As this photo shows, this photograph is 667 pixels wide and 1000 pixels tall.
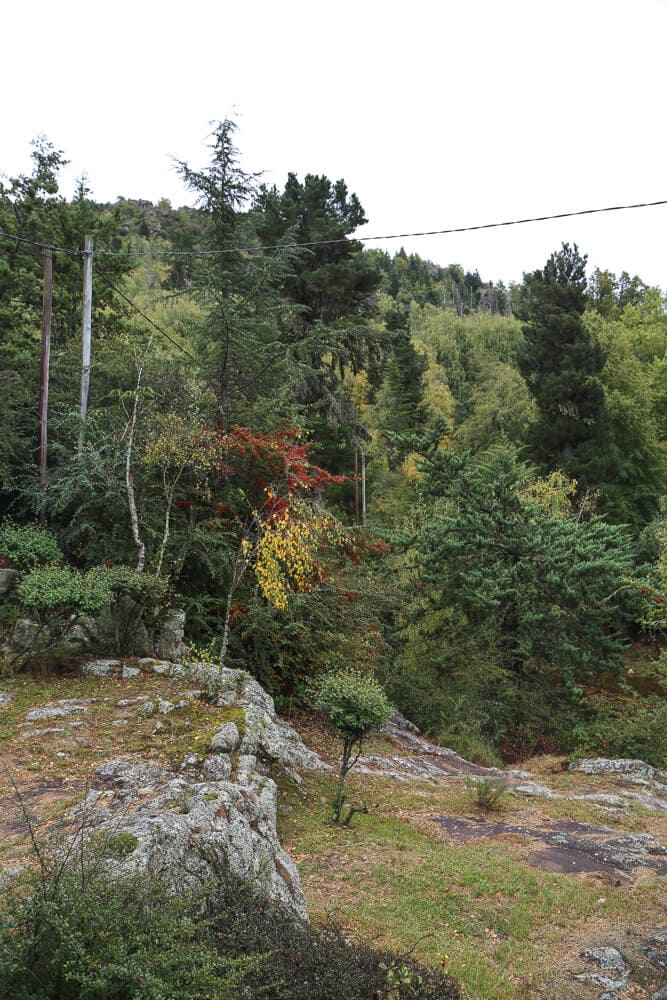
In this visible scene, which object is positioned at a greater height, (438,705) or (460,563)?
(460,563)

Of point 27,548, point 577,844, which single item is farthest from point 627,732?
point 27,548

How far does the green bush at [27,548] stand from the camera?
31.7 ft

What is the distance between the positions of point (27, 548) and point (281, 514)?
397cm

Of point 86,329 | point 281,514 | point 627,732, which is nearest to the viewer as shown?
point 281,514

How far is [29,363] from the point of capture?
13609mm

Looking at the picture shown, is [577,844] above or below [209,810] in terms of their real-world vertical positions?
below

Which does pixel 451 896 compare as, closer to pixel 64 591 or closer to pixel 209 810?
pixel 209 810

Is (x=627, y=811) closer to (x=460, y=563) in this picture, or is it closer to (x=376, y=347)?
(x=460, y=563)

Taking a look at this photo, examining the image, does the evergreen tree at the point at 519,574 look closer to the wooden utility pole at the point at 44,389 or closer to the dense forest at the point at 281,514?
the dense forest at the point at 281,514

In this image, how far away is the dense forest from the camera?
405 inches

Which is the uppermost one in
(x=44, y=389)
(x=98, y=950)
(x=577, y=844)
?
(x=44, y=389)

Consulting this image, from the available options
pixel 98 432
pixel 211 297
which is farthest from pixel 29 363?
pixel 211 297

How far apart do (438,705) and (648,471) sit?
20579mm

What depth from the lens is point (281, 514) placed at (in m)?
10.1
